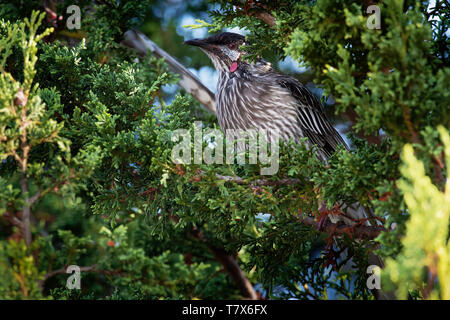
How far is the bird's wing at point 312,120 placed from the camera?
120 inches

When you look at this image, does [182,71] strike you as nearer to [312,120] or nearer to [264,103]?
[264,103]

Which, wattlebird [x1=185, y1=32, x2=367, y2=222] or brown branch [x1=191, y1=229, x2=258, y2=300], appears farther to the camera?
brown branch [x1=191, y1=229, x2=258, y2=300]

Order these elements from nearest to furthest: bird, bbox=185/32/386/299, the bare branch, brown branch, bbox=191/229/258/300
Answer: bird, bbox=185/32/386/299 < brown branch, bbox=191/229/258/300 < the bare branch

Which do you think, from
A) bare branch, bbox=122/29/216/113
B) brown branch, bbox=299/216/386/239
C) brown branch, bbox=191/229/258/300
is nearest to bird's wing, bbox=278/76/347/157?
brown branch, bbox=299/216/386/239

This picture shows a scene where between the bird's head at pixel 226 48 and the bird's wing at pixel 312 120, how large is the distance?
36 cm

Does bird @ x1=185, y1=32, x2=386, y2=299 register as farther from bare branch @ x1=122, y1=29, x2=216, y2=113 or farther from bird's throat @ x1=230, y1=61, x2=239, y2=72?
bare branch @ x1=122, y1=29, x2=216, y2=113

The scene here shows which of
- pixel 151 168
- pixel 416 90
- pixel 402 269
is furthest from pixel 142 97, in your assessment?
pixel 402 269

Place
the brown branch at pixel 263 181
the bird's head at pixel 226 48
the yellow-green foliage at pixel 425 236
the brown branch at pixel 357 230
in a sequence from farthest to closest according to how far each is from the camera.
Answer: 1. the bird's head at pixel 226 48
2. the brown branch at pixel 357 230
3. the brown branch at pixel 263 181
4. the yellow-green foliage at pixel 425 236

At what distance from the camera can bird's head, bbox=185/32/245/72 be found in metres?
3.13

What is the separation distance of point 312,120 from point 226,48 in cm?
77

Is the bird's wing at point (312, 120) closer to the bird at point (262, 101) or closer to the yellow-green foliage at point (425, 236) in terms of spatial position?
the bird at point (262, 101)

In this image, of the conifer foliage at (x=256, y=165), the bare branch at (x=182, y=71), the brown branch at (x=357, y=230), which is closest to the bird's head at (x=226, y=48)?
the conifer foliage at (x=256, y=165)

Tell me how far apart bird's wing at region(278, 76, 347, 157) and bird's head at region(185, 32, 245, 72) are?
355 mm
